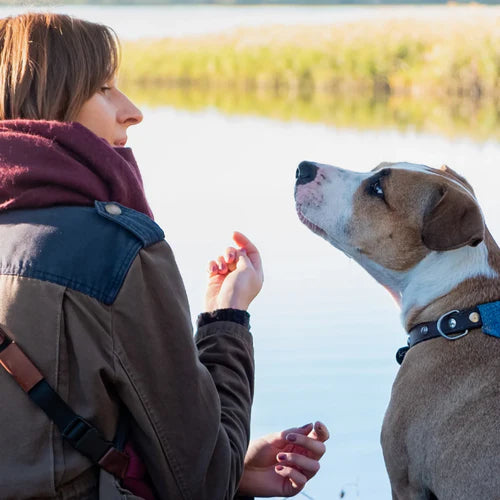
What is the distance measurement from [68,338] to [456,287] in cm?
140

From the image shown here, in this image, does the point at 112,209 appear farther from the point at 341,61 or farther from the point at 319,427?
the point at 341,61

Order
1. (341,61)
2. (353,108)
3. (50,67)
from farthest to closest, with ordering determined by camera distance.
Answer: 1. (341,61)
2. (353,108)
3. (50,67)

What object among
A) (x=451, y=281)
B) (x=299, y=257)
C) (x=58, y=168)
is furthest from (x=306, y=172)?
(x=299, y=257)

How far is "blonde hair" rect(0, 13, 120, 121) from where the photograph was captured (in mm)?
2660

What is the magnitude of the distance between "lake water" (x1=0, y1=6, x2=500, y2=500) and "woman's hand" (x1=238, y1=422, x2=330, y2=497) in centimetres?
133

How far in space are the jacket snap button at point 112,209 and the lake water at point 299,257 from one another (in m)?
0.80

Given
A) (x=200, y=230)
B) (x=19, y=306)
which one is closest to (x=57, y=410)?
(x=19, y=306)

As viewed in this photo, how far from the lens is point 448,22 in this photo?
2947cm

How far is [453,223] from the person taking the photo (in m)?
3.30

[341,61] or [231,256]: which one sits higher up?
[231,256]

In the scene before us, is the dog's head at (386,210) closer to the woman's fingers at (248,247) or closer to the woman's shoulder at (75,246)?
the woman's fingers at (248,247)

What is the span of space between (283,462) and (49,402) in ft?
3.19

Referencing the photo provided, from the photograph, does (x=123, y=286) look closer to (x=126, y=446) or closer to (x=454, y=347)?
(x=126, y=446)

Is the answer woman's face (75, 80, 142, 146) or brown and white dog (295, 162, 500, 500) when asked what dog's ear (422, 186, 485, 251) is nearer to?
brown and white dog (295, 162, 500, 500)
